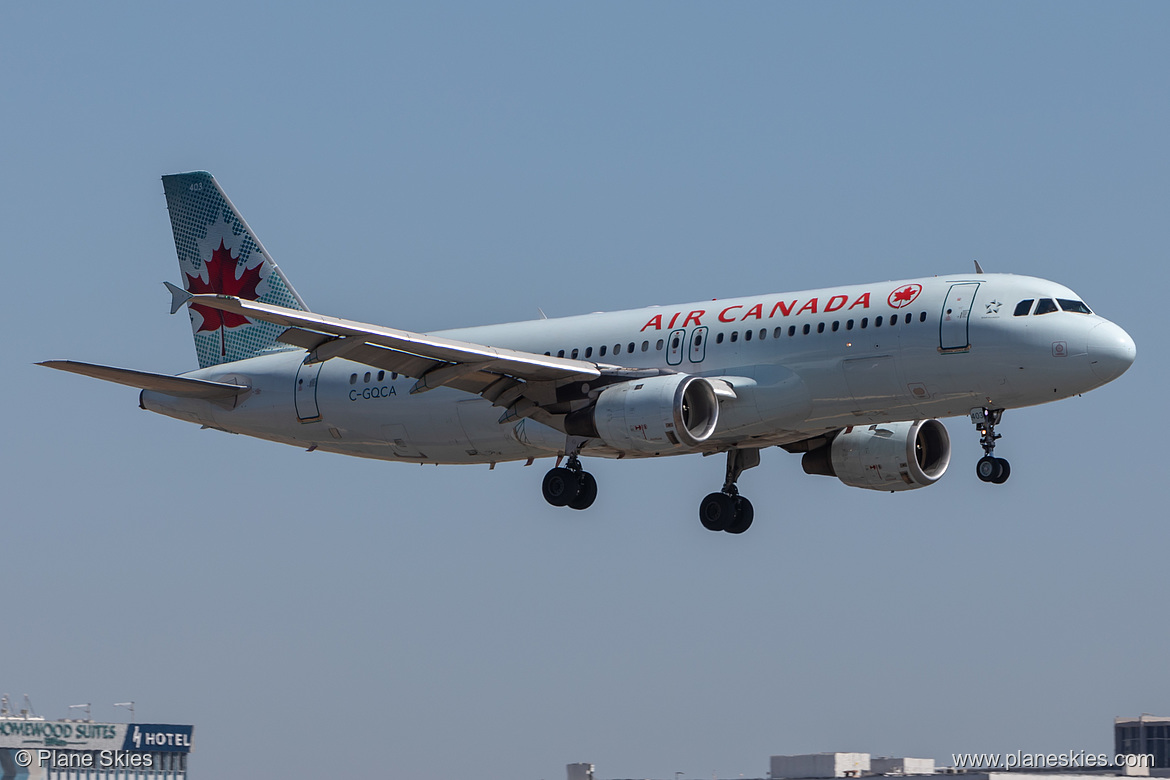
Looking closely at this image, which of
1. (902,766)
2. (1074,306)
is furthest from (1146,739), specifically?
(1074,306)

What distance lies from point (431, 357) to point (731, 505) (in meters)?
10.7

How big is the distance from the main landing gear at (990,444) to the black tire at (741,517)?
28.7 ft

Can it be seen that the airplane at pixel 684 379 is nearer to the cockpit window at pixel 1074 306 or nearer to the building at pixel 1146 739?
the cockpit window at pixel 1074 306

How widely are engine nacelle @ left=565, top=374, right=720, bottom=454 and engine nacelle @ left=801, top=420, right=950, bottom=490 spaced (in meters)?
7.13

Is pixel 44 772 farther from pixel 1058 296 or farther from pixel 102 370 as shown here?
pixel 1058 296

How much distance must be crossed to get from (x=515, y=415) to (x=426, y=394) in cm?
318

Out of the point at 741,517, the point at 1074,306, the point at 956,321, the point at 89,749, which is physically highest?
the point at 1074,306

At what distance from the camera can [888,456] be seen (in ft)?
157

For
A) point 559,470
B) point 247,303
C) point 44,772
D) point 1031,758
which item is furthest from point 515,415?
point 44,772

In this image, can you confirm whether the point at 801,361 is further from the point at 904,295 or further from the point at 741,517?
the point at 741,517

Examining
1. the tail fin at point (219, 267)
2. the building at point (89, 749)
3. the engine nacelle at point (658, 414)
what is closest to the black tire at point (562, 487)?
the engine nacelle at point (658, 414)

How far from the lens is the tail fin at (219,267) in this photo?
172ft

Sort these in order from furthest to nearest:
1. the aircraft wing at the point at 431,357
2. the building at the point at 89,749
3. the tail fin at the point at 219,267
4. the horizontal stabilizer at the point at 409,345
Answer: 1. the building at the point at 89,749
2. the tail fin at the point at 219,267
3. the aircraft wing at the point at 431,357
4. the horizontal stabilizer at the point at 409,345

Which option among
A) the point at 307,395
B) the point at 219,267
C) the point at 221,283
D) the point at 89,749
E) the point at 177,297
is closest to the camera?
the point at 177,297
